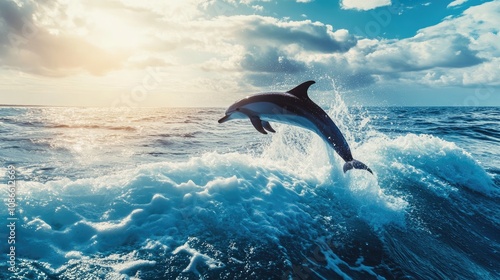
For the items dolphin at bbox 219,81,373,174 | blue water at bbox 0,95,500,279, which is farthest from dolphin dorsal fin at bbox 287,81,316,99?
blue water at bbox 0,95,500,279

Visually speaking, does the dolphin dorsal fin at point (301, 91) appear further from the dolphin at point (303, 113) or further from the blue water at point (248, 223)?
the blue water at point (248, 223)

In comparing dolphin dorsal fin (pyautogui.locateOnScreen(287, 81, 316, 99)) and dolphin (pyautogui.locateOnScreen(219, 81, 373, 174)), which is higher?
dolphin dorsal fin (pyautogui.locateOnScreen(287, 81, 316, 99))

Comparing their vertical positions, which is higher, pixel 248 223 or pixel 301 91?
pixel 301 91

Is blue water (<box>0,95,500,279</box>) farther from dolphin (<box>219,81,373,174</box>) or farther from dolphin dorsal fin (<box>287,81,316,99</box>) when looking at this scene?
dolphin dorsal fin (<box>287,81,316,99</box>)

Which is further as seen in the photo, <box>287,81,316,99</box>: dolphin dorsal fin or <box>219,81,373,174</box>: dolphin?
<box>219,81,373,174</box>: dolphin

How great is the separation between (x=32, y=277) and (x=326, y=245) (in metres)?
4.92

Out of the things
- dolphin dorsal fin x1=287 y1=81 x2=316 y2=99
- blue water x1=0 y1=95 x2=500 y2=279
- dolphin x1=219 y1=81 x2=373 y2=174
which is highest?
dolphin dorsal fin x1=287 y1=81 x2=316 y2=99

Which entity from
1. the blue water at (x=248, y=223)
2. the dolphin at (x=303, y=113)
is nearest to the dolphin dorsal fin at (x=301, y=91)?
the dolphin at (x=303, y=113)

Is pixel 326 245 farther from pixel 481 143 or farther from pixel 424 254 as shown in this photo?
pixel 481 143

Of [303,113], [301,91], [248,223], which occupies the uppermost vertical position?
[301,91]

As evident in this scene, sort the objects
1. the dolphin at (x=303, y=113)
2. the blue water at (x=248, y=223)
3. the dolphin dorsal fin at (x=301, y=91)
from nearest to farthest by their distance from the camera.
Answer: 1. the blue water at (x=248, y=223)
2. the dolphin dorsal fin at (x=301, y=91)
3. the dolphin at (x=303, y=113)

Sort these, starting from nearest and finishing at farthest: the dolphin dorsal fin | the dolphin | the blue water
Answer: the blue water < the dolphin dorsal fin < the dolphin

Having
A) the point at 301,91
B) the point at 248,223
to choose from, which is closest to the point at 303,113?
the point at 301,91

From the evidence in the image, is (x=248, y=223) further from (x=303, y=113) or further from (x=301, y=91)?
(x=301, y=91)
